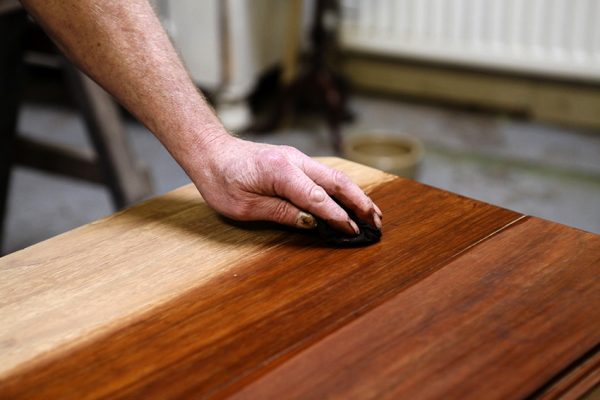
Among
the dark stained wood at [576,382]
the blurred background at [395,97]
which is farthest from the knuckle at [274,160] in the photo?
the blurred background at [395,97]

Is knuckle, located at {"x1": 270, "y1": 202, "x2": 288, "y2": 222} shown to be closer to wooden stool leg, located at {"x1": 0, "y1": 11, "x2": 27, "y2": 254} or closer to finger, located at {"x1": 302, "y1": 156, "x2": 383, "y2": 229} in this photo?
finger, located at {"x1": 302, "y1": 156, "x2": 383, "y2": 229}

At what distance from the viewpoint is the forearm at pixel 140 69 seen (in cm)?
81

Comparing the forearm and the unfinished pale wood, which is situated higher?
the forearm

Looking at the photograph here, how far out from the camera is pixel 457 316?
2.00ft

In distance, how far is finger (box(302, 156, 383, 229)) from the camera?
0.74 meters

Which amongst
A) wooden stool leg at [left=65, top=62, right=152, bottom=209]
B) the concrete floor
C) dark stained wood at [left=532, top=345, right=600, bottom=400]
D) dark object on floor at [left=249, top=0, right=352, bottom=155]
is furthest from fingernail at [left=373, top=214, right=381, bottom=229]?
dark object on floor at [left=249, top=0, right=352, bottom=155]

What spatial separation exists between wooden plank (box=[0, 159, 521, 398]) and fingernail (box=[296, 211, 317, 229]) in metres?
0.02

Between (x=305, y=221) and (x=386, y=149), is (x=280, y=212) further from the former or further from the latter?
(x=386, y=149)

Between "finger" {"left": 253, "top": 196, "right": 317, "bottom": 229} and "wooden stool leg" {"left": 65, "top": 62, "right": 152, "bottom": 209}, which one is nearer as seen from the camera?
"finger" {"left": 253, "top": 196, "right": 317, "bottom": 229}

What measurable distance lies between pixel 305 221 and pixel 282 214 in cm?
3

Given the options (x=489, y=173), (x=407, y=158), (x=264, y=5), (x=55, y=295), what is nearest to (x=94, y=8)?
(x=55, y=295)

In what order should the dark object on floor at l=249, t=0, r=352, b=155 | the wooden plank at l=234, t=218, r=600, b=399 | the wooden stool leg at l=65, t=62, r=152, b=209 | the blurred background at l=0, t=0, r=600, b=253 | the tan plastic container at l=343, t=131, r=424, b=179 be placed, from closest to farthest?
1. the wooden plank at l=234, t=218, r=600, b=399
2. the wooden stool leg at l=65, t=62, r=152, b=209
3. the tan plastic container at l=343, t=131, r=424, b=179
4. the blurred background at l=0, t=0, r=600, b=253
5. the dark object on floor at l=249, t=0, r=352, b=155

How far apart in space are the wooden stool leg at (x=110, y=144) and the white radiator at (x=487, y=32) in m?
1.32

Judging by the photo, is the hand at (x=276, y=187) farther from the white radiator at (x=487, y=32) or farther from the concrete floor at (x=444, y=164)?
the white radiator at (x=487, y=32)
